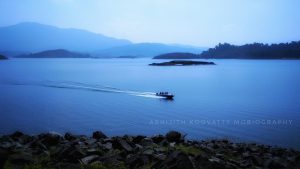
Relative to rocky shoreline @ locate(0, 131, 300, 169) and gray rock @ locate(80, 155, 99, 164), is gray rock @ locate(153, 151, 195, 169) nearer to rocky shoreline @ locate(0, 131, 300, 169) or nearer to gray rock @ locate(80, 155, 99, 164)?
rocky shoreline @ locate(0, 131, 300, 169)

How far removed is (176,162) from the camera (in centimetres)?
919

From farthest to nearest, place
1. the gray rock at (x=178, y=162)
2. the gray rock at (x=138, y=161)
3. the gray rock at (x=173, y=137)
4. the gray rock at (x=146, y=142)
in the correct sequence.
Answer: the gray rock at (x=173, y=137), the gray rock at (x=146, y=142), the gray rock at (x=138, y=161), the gray rock at (x=178, y=162)

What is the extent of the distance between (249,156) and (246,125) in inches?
589

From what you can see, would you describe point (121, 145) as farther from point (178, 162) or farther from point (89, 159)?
point (178, 162)

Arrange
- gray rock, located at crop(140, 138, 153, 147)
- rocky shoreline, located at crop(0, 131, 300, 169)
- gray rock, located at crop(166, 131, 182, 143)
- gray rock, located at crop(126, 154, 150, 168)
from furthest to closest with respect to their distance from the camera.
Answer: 1. gray rock, located at crop(166, 131, 182, 143)
2. gray rock, located at crop(140, 138, 153, 147)
3. gray rock, located at crop(126, 154, 150, 168)
4. rocky shoreline, located at crop(0, 131, 300, 169)

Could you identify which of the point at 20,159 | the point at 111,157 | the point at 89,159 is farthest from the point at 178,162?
the point at 20,159

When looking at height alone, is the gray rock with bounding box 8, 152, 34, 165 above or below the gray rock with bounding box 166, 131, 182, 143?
above

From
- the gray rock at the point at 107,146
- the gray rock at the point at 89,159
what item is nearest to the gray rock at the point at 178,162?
the gray rock at the point at 89,159

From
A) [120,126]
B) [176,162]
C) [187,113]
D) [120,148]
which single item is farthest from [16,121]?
[176,162]

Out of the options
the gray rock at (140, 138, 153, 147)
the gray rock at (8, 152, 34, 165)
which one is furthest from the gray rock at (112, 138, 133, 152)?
the gray rock at (8, 152, 34, 165)

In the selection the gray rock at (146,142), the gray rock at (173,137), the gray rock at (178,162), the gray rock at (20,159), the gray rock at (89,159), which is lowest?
the gray rock at (173,137)

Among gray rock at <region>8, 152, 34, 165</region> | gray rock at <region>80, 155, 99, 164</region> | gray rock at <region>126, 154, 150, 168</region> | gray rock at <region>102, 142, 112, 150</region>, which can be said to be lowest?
gray rock at <region>102, 142, 112, 150</region>

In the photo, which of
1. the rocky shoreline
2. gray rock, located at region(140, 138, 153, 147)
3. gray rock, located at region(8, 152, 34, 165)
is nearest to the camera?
the rocky shoreline

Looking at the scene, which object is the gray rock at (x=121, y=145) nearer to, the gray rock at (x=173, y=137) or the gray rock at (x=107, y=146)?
the gray rock at (x=107, y=146)
